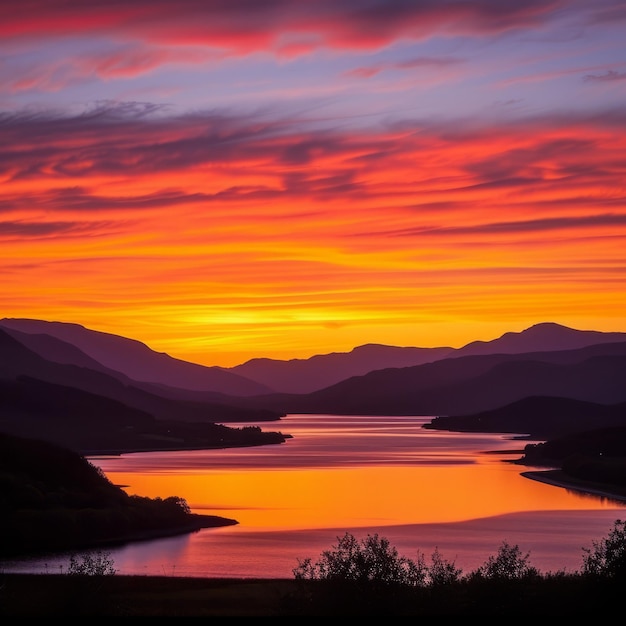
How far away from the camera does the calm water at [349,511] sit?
64.1 metres

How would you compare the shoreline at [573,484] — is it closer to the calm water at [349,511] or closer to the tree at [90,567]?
the calm water at [349,511]

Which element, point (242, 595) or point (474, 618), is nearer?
point (474, 618)

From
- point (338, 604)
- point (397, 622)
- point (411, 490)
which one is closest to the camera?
point (397, 622)

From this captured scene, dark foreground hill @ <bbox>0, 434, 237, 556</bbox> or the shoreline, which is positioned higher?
dark foreground hill @ <bbox>0, 434, 237, 556</bbox>

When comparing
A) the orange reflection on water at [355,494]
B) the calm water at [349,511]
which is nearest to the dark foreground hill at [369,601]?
the calm water at [349,511]

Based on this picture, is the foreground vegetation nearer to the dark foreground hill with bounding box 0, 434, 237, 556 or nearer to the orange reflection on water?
the dark foreground hill with bounding box 0, 434, 237, 556

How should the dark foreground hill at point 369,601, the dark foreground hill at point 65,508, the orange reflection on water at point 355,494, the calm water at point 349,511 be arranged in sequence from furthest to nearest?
the orange reflection on water at point 355,494
the dark foreground hill at point 65,508
the calm water at point 349,511
the dark foreground hill at point 369,601

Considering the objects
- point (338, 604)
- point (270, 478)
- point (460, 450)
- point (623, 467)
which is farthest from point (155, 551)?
point (460, 450)

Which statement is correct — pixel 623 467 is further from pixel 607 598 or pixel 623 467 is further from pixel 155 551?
pixel 607 598

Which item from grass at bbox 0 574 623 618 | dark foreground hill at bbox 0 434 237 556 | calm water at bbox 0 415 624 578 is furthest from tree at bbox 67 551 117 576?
dark foreground hill at bbox 0 434 237 556

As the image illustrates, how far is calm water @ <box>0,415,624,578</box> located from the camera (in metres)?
64.1

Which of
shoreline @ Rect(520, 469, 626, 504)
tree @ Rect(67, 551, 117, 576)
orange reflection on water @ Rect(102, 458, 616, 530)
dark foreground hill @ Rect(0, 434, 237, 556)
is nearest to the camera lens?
tree @ Rect(67, 551, 117, 576)

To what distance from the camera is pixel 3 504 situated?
79250 mm

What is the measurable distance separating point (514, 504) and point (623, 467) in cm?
3013
